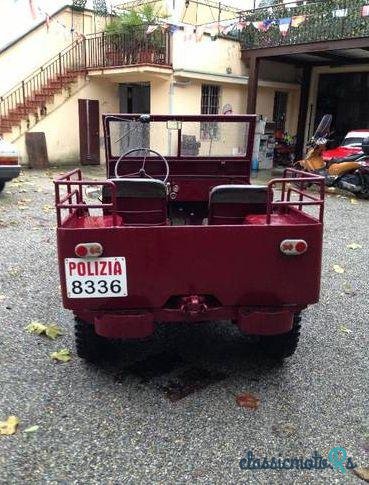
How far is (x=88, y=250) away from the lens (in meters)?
2.77

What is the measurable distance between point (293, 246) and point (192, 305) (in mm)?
717

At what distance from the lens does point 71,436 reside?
2627 mm

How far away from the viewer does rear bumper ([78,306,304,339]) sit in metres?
2.90

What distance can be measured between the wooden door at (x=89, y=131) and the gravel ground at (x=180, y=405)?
1185 centimetres

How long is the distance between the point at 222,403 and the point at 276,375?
547 millimetres

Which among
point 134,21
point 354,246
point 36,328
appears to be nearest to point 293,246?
point 36,328

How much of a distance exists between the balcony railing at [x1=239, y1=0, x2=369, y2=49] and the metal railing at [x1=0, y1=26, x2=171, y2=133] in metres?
3.12

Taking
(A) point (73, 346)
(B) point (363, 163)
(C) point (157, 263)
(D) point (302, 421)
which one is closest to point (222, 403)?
(D) point (302, 421)

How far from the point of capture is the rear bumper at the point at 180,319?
9.53 feet

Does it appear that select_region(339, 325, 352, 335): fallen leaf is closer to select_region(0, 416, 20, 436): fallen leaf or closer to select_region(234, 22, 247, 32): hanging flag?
select_region(0, 416, 20, 436): fallen leaf

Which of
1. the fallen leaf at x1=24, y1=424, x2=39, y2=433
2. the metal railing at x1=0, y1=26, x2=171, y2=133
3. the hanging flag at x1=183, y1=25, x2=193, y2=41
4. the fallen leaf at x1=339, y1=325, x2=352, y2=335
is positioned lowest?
the fallen leaf at x1=339, y1=325, x2=352, y2=335

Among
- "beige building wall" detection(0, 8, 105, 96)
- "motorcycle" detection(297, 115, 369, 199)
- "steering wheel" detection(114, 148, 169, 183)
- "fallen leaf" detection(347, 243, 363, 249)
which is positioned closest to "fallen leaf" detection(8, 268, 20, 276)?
"steering wheel" detection(114, 148, 169, 183)

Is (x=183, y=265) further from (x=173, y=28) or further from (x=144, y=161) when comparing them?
(x=173, y=28)

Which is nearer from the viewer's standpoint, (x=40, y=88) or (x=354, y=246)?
(x=354, y=246)
